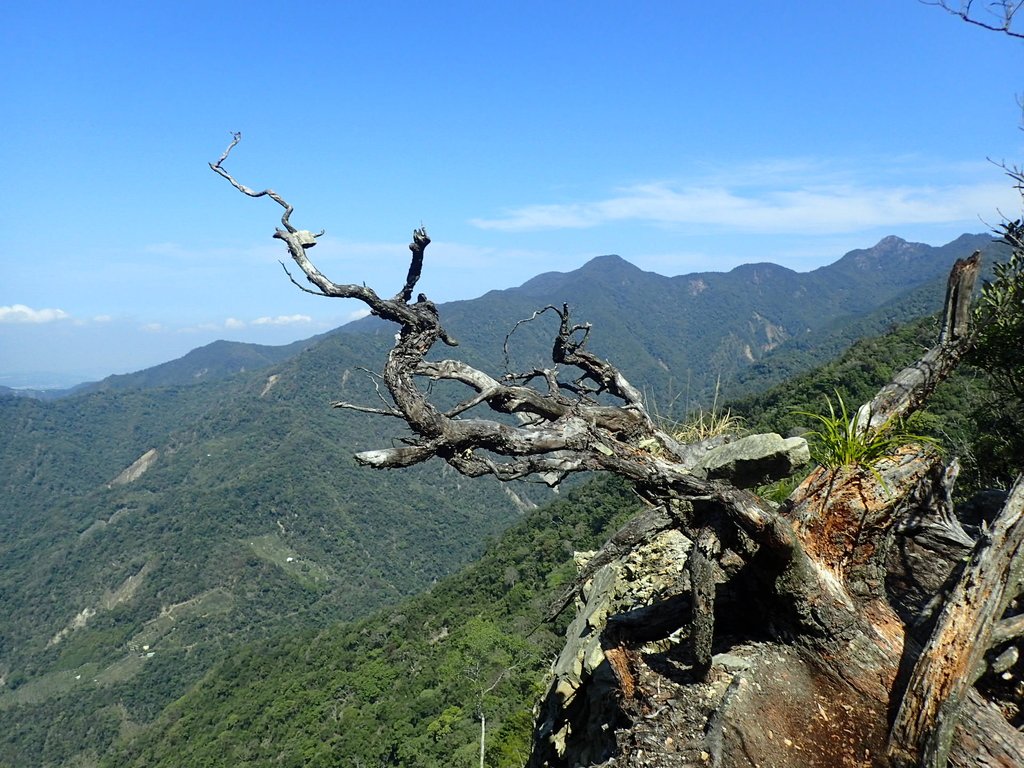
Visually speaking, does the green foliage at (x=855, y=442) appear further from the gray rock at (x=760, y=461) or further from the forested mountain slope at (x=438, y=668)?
the forested mountain slope at (x=438, y=668)

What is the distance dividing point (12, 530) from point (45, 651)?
8649 cm

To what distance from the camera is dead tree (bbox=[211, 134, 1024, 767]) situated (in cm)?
341

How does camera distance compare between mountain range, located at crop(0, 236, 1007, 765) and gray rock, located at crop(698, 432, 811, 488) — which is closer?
gray rock, located at crop(698, 432, 811, 488)

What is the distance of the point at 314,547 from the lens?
147 m

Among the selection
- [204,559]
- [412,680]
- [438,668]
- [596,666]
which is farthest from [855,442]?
[204,559]

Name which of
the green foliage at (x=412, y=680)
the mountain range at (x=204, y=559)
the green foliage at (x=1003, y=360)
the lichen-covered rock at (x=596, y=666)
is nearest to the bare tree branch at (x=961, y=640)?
the lichen-covered rock at (x=596, y=666)

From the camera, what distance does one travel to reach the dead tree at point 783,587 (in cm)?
341

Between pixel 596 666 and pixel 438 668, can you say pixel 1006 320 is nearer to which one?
pixel 596 666

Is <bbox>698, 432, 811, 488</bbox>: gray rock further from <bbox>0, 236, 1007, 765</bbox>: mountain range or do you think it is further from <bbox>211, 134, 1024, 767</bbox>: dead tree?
<bbox>0, 236, 1007, 765</bbox>: mountain range

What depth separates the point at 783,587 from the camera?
4.02 metres

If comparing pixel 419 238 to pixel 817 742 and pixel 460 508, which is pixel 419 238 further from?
pixel 460 508

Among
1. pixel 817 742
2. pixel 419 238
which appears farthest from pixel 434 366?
pixel 817 742

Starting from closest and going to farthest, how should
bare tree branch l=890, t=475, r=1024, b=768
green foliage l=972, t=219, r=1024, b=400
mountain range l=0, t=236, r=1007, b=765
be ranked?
bare tree branch l=890, t=475, r=1024, b=768 < green foliage l=972, t=219, r=1024, b=400 < mountain range l=0, t=236, r=1007, b=765

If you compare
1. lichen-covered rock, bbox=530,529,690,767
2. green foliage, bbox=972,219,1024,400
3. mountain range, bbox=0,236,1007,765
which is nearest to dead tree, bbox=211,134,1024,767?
lichen-covered rock, bbox=530,529,690,767
